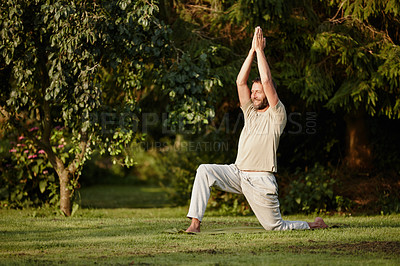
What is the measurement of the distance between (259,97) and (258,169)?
0.85m

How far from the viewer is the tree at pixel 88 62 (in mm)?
7898

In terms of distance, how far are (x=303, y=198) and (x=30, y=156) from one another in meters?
5.43

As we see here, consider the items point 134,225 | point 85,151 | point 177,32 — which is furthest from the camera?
point 177,32

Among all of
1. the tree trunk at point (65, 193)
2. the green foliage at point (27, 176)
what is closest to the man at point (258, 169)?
the tree trunk at point (65, 193)

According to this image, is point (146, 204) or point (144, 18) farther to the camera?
point (146, 204)

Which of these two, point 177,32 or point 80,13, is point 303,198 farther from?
point 80,13

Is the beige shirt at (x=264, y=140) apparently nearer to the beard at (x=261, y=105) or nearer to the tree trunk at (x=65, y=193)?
the beard at (x=261, y=105)

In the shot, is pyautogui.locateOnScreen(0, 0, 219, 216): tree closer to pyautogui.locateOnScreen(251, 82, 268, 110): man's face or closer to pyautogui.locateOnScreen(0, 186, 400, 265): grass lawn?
pyautogui.locateOnScreen(0, 186, 400, 265): grass lawn

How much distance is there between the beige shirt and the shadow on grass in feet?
25.5

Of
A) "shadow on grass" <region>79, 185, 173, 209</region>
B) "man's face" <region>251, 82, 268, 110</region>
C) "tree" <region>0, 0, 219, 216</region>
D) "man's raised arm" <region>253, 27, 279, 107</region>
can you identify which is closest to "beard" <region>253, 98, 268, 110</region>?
"man's face" <region>251, 82, 268, 110</region>

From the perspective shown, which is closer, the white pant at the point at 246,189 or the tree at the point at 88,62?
the white pant at the point at 246,189

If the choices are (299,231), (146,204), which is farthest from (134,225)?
(146,204)

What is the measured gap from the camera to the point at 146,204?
1541 centimetres

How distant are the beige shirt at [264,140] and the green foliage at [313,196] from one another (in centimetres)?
459
